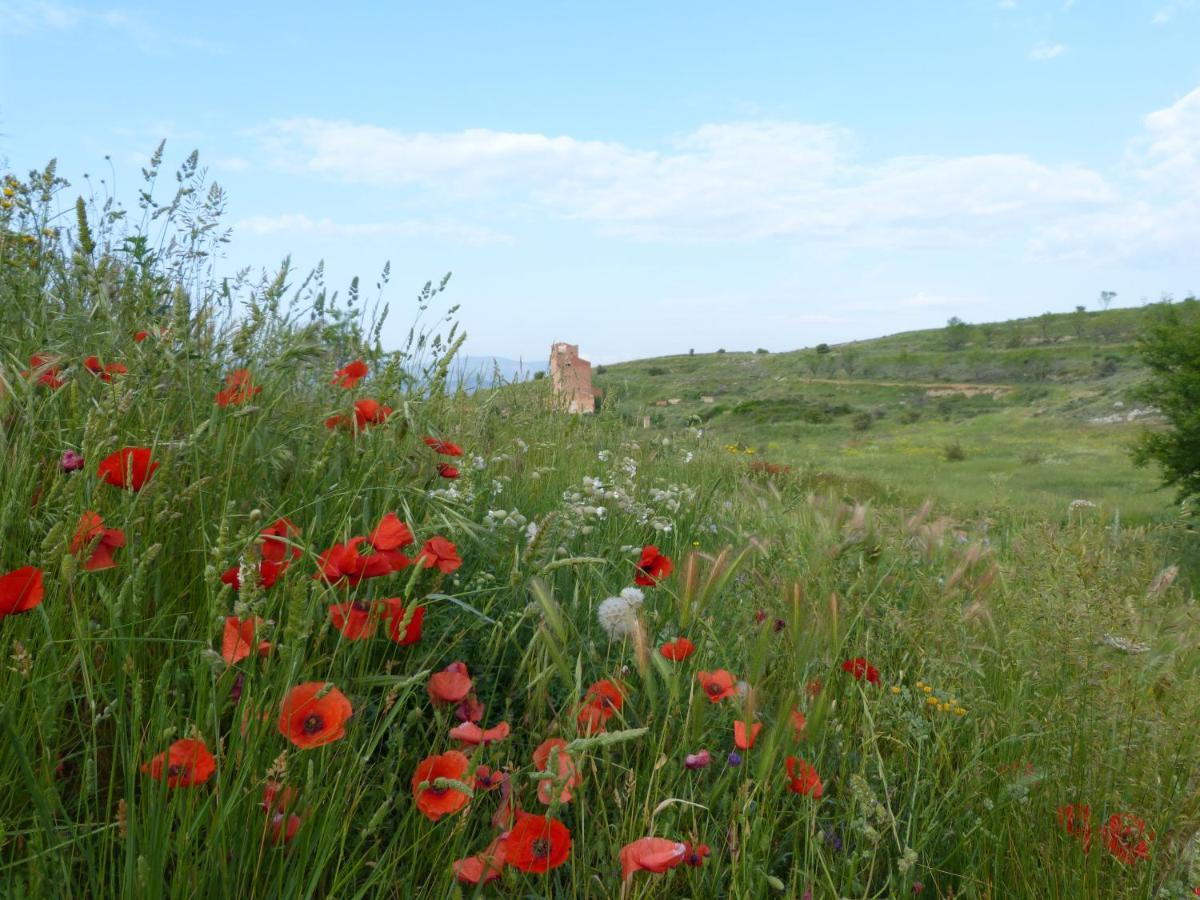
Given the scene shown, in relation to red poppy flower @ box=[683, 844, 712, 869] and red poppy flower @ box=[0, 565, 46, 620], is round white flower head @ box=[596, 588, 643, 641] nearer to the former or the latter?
red poppy flower @ box=[683, 844, 712, 869]

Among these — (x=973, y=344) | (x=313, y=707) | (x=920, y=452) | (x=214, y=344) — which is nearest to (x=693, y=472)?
(x=214, y=344)

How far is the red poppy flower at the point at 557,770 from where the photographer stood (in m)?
1.26

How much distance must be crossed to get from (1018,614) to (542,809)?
192cm

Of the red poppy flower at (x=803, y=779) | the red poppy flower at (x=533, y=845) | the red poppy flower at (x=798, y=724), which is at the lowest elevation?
the red poppy flower at (x=803, y=779)

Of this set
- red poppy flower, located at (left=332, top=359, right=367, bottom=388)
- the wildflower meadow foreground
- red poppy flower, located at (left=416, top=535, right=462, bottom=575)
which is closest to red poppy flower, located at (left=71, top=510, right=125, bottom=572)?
the wildflower meadow foreground

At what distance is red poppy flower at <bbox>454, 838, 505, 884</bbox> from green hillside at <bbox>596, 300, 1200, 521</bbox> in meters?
3.28

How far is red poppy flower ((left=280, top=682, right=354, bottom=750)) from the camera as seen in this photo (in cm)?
123

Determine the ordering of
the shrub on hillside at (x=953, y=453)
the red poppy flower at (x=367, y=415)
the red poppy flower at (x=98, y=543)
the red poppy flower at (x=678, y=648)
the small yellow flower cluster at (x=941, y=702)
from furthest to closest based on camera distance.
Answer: the shrub on hillside at (x=953, y=453), the red poppy flower at (x=367, y=415), the small yellow flower cluster at (x=941, y=702), the red poppy flower at (x=678, y=648), the red poppy flower at (x=98, y=543)

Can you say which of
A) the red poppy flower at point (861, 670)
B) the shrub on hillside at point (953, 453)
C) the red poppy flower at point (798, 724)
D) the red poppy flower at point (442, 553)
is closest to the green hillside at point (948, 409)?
the shrub on hillside at point (953, 453)

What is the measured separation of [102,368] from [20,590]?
3.52 ft

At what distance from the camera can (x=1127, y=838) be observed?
1.89 meters

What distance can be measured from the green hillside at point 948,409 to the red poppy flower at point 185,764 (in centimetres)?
364

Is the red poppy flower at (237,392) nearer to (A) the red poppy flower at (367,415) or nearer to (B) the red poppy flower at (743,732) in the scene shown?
(A) the red poppy flower at (367,415)

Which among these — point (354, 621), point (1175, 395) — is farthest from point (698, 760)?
point (1175, 395)
